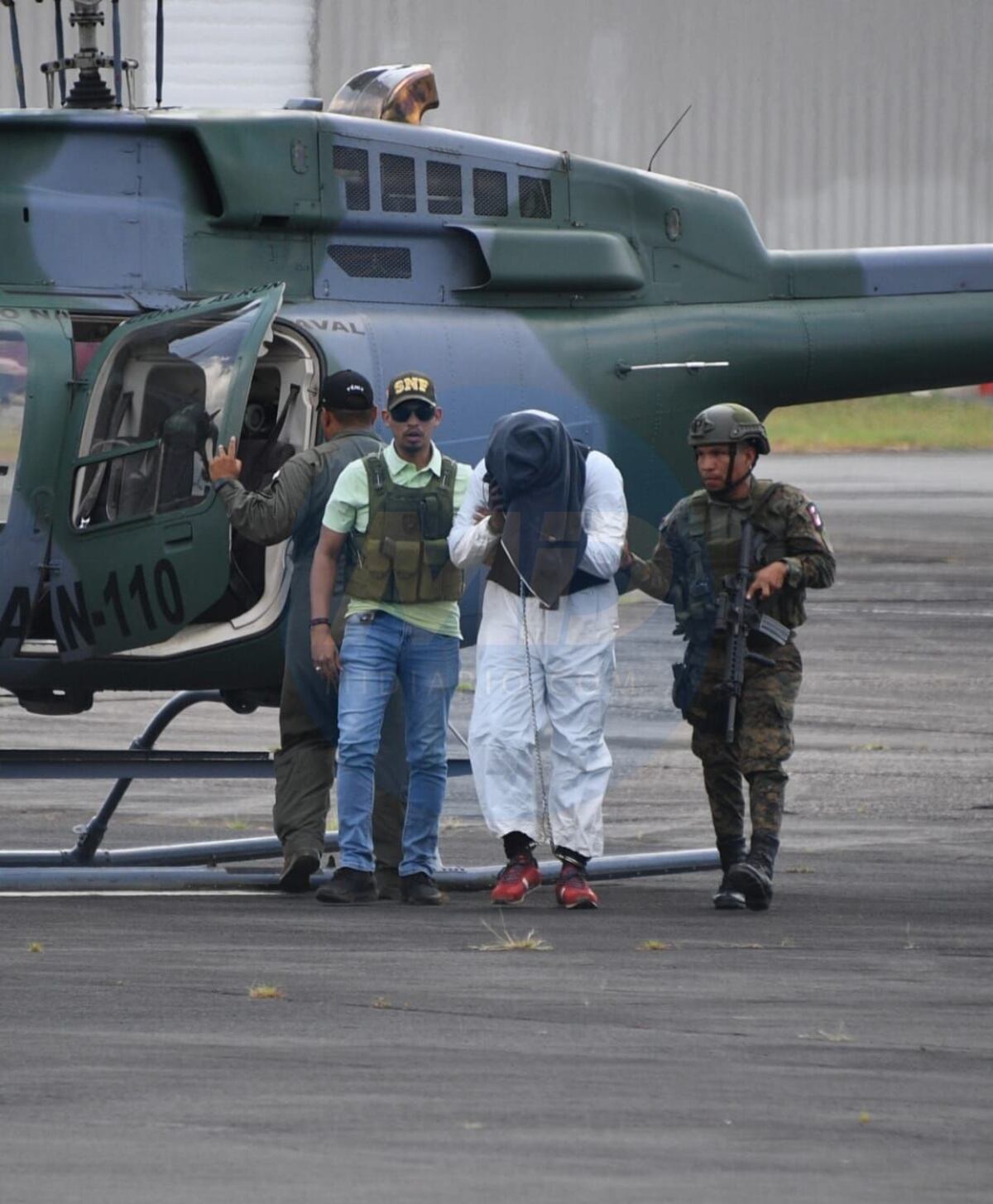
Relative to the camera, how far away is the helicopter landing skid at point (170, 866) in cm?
958

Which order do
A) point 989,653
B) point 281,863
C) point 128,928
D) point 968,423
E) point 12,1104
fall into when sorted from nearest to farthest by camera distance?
point 12,1104, point 128,928, point 281,863, point 989,653, point 968,423

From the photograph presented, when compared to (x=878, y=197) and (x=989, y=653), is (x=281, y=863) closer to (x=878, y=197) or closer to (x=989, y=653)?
(x=989, y=653)

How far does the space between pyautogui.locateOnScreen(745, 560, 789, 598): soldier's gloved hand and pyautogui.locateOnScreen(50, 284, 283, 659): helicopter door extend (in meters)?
2.00

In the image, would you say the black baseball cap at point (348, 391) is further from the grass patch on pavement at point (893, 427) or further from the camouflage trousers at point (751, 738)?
the grass patch on pavement at point (893, 427)

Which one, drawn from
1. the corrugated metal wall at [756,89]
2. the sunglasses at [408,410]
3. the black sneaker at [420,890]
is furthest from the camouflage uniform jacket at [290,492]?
the corrugated metal wall at [756,89]

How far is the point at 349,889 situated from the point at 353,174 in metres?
3.02

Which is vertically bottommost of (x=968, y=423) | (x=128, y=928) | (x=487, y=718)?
(x=968, y=423)

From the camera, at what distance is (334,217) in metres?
10.2

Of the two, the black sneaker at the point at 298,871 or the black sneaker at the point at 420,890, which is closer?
the black sneaker at the point at 420,890

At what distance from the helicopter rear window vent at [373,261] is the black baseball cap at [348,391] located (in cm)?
106

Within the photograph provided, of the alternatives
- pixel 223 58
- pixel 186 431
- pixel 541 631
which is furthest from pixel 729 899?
pixel 223 58

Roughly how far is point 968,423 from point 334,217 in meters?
37.5

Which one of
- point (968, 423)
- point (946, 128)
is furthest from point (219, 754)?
point (968, 423)

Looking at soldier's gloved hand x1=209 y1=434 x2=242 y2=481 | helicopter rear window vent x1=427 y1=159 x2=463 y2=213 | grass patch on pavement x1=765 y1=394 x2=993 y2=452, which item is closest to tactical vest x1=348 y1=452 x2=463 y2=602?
soldier's gloved hand x1=209 y1=434 x2=242 y2=481
